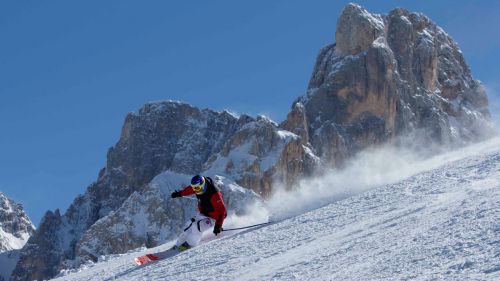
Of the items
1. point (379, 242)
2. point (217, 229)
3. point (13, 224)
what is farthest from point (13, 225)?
point (379, 242)

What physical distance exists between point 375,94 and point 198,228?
307ft

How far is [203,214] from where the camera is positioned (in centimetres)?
1802

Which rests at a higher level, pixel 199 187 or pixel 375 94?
pixel 375 94

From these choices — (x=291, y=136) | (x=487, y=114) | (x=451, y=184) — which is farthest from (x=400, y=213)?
(x=487, y=114)

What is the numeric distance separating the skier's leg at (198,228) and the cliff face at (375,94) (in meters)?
84.7

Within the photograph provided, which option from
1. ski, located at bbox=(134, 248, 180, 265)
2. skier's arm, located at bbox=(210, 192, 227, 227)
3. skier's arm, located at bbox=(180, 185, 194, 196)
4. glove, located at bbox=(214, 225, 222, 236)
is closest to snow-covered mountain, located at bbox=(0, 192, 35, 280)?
skier's arm, located at bbox=(180, 185, 194, 196)

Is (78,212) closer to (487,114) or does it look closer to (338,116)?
(338,116)

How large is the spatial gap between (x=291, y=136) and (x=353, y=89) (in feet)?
45.5

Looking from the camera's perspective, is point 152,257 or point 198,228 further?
point 198,228

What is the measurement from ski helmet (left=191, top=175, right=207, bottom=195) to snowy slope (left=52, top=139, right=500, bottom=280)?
1303mm

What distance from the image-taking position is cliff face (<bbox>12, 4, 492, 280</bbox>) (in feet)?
325

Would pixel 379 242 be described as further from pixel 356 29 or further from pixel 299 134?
pixel 356 29

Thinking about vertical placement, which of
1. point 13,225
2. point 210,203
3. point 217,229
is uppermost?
point 13,225

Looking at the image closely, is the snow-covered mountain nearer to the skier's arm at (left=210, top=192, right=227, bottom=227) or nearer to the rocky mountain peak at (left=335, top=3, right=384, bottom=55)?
the rocky mountain peak at (left=335, top=3, right=384, bottom=55)
